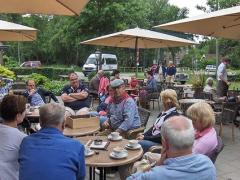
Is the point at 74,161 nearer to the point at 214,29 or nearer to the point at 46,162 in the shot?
the point at 46,162

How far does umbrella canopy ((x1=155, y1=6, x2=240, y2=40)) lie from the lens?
21.7ft

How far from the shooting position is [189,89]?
39.2 ft

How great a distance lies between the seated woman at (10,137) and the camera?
292 cm

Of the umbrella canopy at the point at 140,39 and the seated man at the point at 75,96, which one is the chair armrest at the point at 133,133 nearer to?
the seated man at the point at 75,96

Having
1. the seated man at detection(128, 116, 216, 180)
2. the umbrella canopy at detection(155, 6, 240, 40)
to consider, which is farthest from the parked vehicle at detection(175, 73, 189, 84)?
the seated man at detection(128, 116, 216, 180)

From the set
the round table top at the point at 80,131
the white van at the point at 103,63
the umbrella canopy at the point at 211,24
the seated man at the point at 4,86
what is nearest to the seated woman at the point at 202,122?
the round table top at the point at 80,131

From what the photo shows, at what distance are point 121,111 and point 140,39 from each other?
8.32 metres

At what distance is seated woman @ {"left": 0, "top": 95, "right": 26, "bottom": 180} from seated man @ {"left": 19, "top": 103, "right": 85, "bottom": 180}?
294 millimetres

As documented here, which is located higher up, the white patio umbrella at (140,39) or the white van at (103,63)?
the white patio umbrella at (140,39)

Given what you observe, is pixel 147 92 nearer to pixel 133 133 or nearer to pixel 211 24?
pixel 211 24

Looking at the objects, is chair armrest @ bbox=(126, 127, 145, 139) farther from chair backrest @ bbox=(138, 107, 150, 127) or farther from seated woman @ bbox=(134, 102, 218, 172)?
seated woman @ bbox=(134, 102, 218, 172)

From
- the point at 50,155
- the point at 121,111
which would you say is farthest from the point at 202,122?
the point at 121,111

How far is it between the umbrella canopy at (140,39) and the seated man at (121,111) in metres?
6.19

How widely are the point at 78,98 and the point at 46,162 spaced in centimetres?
444
